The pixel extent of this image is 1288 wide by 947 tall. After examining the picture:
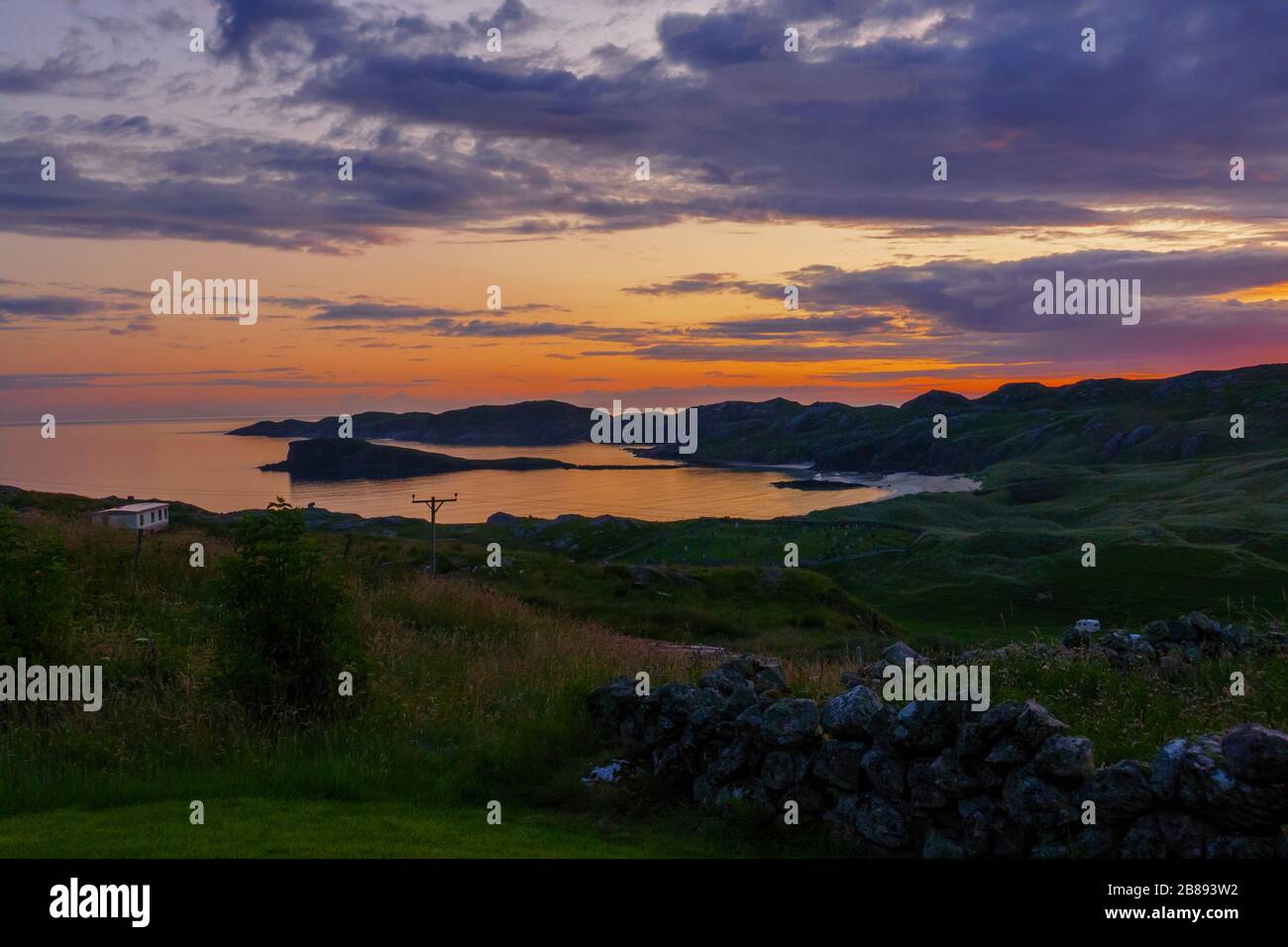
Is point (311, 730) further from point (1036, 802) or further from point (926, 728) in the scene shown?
point (1036, 802)

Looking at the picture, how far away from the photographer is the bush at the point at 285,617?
12547mm

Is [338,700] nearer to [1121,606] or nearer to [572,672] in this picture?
[572,672]

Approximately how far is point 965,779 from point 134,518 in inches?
1230

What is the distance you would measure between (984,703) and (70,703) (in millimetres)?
11980

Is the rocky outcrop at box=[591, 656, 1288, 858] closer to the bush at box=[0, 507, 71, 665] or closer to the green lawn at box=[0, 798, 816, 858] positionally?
the green lawn at box=[0, 798, 816, 858]

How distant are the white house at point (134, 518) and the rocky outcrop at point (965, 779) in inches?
825

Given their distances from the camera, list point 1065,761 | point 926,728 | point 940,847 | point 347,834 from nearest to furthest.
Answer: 1. point 1065,761
2. point 940,847
3. point 347,834
4. point 926,728

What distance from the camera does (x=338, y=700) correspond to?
12578 mm

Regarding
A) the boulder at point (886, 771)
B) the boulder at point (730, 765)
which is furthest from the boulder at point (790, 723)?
the boulder at point (886, 771)

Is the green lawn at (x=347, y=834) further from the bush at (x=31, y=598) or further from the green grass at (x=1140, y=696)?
the green grass at (x=1140, y=696)

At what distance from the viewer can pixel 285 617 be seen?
12602mm

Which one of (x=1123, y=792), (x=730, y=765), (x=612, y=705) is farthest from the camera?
(x=612, y=705)

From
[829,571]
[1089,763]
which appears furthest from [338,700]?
[829,571]

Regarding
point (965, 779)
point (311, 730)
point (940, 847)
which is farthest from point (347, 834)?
point (965, 779)
